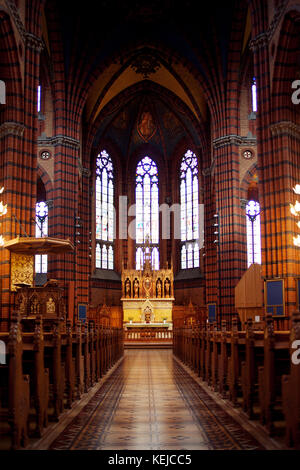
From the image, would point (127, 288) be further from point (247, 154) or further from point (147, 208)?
point (247, 154)

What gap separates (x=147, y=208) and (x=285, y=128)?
2204cm

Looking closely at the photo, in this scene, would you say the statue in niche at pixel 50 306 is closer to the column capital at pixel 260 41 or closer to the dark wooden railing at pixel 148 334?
the column capital at pixel 260 41

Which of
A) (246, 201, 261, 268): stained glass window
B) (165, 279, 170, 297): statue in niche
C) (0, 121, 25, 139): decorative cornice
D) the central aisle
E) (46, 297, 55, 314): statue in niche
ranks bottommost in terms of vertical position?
the central aisle

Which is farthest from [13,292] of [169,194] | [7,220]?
[169,194]

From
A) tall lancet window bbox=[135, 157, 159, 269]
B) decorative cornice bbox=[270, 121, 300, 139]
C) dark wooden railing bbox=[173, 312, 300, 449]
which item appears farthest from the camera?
tall lancet window bbox=[135, 157, 159, 269]

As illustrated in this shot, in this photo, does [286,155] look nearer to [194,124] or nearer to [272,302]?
[272,302]

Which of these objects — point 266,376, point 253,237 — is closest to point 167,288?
point 253,237

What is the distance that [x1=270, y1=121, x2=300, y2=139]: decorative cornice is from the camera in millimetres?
17453

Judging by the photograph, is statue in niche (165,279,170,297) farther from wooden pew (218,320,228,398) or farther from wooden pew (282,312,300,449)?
wooden pew (282,312,300,449)

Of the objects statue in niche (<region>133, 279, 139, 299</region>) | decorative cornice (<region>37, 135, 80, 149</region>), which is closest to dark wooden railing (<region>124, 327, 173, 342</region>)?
statue in niche (<region>133, 279, 139, 299</region>)

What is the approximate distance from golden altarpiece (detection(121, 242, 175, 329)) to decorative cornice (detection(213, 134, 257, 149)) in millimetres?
10081

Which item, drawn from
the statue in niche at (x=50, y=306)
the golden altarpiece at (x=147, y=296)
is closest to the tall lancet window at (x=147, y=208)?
the golden altarpiece at (x=147, y=296)

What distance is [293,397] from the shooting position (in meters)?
5.46

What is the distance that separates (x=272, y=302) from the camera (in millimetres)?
16656
